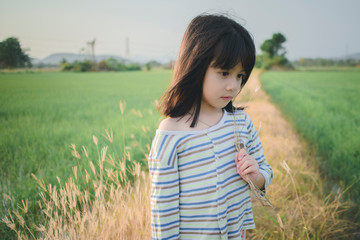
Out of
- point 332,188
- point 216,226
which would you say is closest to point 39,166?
point 216,226

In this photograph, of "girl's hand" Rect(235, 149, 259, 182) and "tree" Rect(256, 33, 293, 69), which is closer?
"girl's hand" Rect(235, 149, 259, 182)

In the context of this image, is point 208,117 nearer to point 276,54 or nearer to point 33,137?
point 33,137

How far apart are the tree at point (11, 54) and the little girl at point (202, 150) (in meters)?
1.72

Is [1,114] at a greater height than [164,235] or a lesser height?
greater

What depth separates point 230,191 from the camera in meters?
1.02

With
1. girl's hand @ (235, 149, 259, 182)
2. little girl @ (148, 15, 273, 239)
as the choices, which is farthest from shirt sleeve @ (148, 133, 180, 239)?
girl's hand @ (235, 149, 259, 182)

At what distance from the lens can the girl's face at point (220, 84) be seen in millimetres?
945

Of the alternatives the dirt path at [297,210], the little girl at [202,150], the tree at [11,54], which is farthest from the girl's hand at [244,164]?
the tree at [11,54]

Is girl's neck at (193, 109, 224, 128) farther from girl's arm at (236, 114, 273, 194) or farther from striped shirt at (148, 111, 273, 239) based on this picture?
girl's arm at (236, 114, 273, 194)

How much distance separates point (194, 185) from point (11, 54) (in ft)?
6.62

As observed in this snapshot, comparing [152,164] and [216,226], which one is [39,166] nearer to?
[152,164]

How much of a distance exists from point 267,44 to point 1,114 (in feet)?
157

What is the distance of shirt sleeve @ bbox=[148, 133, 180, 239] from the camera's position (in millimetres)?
896

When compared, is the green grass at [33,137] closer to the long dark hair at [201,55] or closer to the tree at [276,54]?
the long dark hair at [201,55]
